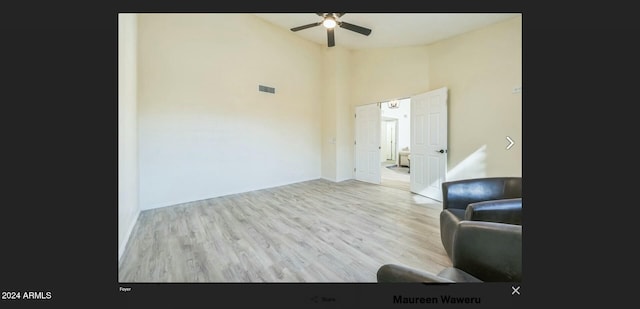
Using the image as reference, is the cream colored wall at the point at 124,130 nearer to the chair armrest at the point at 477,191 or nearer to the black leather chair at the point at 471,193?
the black leather chair at the point at 471,193

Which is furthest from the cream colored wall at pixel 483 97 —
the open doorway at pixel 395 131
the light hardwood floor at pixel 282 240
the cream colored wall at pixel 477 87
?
the open doorway at pixel 395 131

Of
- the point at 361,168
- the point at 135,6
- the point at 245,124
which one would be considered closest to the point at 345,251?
the point at 135,6

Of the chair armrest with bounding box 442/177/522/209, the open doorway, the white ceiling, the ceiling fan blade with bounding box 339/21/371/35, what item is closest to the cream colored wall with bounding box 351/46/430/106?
the white ceiling

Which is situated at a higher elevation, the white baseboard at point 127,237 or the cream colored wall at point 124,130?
the cream colored wall at point 124,130

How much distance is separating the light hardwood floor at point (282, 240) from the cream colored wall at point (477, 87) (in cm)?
99

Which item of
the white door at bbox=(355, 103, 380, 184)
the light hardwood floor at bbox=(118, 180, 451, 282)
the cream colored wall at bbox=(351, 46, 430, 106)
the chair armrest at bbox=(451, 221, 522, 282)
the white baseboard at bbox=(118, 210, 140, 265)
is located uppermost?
the cream colored wall at bbox=(351, 46, 430, 106)

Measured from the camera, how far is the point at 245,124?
12.5 feet

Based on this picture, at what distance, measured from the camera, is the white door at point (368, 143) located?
15.1 ft

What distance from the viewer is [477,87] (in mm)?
3016

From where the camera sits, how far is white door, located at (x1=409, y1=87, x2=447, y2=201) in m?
3.34

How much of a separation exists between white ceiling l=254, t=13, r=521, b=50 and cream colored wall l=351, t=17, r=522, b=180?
0.18 m

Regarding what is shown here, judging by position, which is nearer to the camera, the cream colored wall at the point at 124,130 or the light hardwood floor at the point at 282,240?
the light hardwood floor at the point at 282,240

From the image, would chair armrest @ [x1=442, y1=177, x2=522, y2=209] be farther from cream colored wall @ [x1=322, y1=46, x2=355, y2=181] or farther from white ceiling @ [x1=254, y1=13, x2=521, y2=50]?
cream colored wall @ [x1=322, y1=46, x2=355, y2=181]

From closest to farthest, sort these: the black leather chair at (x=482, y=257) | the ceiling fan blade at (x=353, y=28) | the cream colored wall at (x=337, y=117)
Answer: the black leather chair at (x=482, y=257)
the ceiling fan blade at (x=353, y=28)
the cream colored wall at (x=337, y=117)
